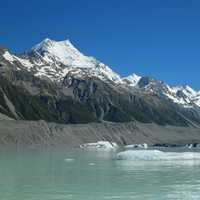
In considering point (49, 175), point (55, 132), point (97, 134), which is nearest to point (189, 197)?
point (49, 175)

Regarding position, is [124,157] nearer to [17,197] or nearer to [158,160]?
[158,160]

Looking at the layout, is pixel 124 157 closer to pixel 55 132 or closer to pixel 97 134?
pixel 55 132

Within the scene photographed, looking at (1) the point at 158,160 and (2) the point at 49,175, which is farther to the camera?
(1) the point at 158,160

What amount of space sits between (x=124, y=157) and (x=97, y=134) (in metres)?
130

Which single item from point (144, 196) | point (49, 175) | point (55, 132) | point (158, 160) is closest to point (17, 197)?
point (144, 196)

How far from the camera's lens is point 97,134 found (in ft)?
631

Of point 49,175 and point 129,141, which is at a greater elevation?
point 129,141

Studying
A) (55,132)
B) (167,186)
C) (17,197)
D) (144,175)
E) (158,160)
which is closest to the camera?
(17,197)

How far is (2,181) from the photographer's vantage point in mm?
34000

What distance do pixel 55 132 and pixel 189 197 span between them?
485 ft

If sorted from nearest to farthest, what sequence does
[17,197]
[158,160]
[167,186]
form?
1. [17,197]
2. [167,186]
3. [158,160]

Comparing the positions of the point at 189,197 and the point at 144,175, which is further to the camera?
the point at 144,175

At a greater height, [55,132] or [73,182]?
[55,132]

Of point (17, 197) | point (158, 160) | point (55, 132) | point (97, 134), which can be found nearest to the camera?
point (17, 197)
